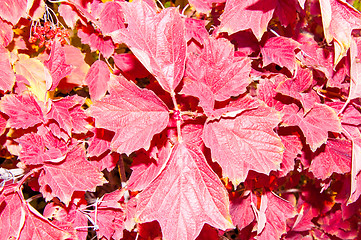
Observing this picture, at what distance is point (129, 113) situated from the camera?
653 millimetres

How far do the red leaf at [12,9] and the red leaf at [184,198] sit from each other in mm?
532

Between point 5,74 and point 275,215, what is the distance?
826mm

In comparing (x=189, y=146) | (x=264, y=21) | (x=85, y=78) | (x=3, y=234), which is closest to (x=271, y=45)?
(x=264, y=21)

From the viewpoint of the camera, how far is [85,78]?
2.93ft

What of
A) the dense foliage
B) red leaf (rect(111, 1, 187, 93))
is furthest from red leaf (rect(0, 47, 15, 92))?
red leaf (rect(111, 1, 187, 93))

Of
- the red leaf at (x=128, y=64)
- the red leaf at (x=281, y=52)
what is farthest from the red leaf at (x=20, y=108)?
the red leaf at (x=281, y=52)

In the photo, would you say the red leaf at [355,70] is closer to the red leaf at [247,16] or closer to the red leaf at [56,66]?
the red leaf at [247,16]

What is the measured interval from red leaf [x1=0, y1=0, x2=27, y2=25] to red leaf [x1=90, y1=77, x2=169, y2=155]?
0.34 m

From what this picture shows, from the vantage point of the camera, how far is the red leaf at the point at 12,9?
78cm

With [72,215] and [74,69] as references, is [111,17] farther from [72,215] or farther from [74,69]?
[72,215]

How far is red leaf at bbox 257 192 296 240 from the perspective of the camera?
894 mm

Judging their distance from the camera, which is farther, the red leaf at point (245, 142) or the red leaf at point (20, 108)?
the red leaf at point (20, 108)

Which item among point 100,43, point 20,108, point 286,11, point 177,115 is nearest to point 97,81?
point 100,43

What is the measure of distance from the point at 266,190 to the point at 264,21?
0.49 meters
